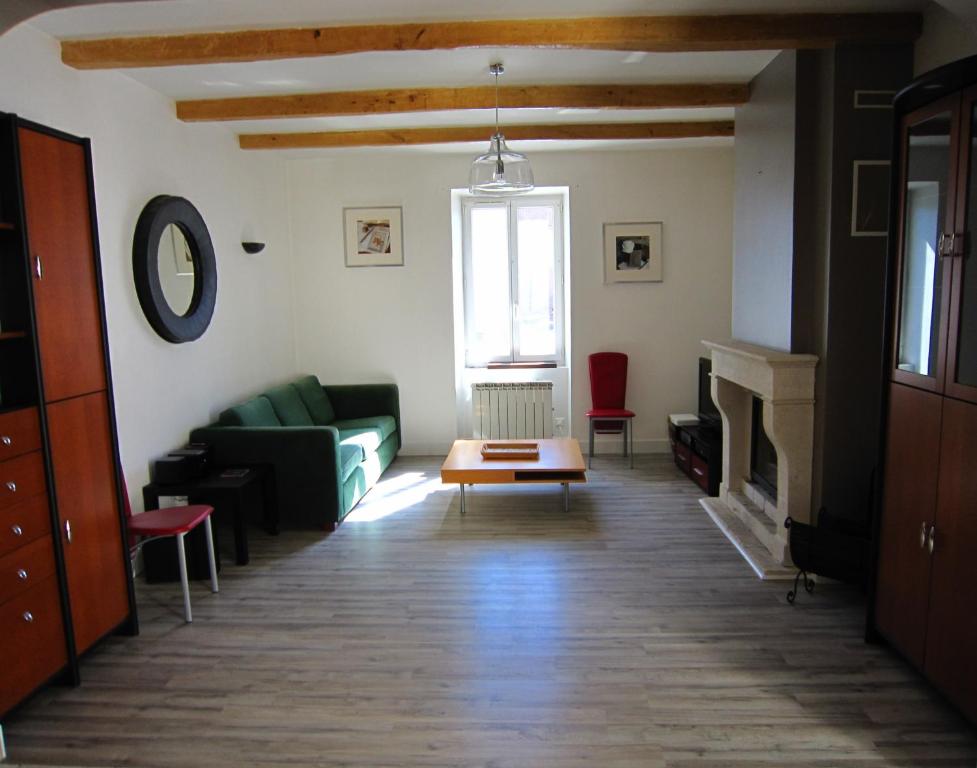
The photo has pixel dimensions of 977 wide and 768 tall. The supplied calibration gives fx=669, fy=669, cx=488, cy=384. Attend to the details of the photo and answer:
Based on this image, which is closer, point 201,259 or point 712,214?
point 201,259

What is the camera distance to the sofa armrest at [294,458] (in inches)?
170

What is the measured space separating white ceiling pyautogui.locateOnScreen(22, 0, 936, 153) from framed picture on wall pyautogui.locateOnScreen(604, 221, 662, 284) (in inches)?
47.1

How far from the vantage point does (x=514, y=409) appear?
20.6ft

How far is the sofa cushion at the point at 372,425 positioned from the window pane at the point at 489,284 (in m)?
1.18

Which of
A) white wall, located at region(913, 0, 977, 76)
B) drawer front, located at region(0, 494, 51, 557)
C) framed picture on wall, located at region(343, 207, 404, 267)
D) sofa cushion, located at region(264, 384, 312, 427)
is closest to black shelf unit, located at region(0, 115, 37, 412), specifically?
drawer front, located at region(0, 494, 51, 557)

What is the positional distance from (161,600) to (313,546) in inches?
37.3

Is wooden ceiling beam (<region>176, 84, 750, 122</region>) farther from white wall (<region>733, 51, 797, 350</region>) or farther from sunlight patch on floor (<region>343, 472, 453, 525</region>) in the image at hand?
sunlight patch on floor (<region>343, 472, 453, 525</region>)

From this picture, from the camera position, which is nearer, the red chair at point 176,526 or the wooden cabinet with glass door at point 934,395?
the wooden cabinet with glass door at point 934,395

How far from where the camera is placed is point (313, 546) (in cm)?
422

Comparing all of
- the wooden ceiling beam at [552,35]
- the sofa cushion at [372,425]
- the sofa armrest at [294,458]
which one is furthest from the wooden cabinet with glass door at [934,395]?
the sofa cushion at [372,425]

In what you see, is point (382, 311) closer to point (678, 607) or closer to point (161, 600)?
point (161, 600)

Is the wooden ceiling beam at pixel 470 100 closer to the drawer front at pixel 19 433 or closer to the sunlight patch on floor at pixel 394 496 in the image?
the drawer front at pixel 19 433

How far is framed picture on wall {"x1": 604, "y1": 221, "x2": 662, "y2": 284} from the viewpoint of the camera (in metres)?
6.17

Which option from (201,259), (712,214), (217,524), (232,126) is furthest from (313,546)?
(712,214)
